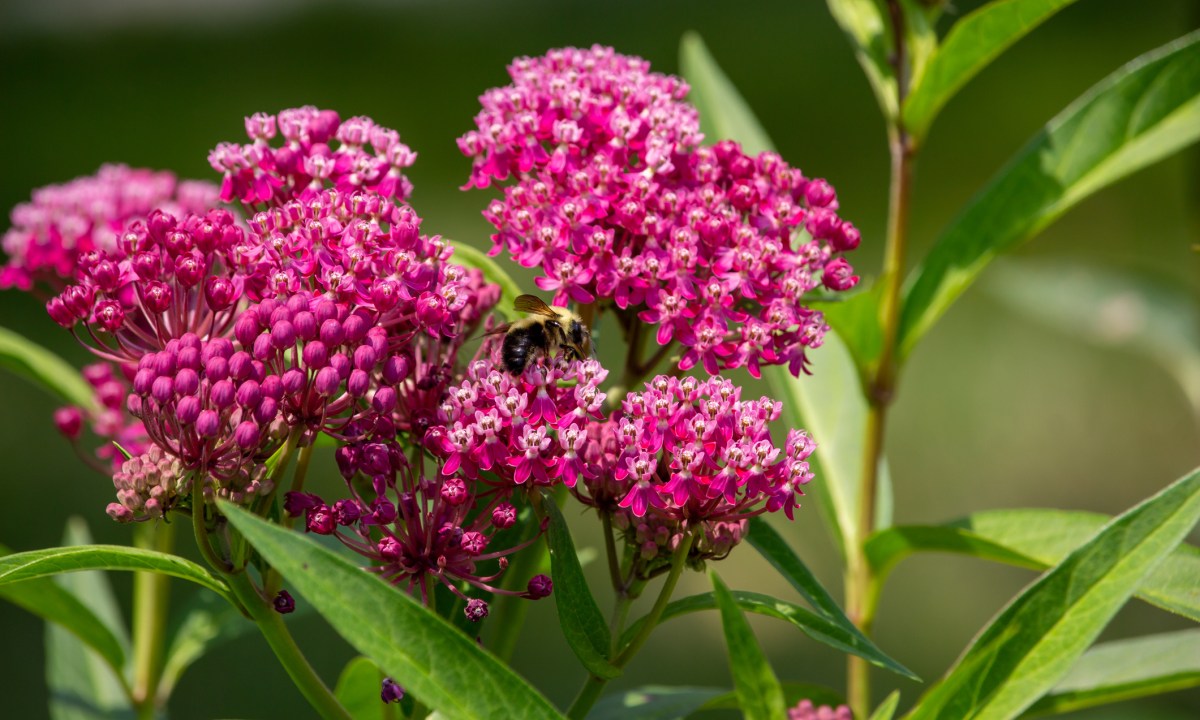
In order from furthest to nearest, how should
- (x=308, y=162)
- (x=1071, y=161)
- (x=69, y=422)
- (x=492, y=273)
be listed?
(x=69, y=422), (x=1071, y=161), (x=492, y=273), (x=308, y=162)

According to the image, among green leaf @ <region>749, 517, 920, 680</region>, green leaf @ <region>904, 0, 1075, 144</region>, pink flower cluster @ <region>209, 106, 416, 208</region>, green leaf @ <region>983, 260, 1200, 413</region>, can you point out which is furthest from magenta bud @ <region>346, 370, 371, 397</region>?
green leaf @ <region>983, 260, 1200, 413</region>

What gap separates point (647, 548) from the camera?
0.99m

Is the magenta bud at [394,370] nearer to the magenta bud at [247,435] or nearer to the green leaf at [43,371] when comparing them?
the magenta bud at [247,435]

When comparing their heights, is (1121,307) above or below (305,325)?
below

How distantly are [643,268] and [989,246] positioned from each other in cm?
49

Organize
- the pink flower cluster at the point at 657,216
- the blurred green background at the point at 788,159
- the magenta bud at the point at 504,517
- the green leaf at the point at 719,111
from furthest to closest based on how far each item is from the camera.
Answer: the blurred green background at the point at 788,159, the green leaf at the point at 719,111, the pink flower cluster at the point at 657,216, the magenta bud at the point at 504,517

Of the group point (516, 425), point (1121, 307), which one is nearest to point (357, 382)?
point (516, 425)

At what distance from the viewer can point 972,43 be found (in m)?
1.29

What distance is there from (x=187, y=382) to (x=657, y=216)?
1.39 feet

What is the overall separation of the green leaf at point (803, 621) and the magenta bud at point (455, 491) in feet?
0.54

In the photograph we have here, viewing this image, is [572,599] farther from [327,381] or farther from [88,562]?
[88,562]

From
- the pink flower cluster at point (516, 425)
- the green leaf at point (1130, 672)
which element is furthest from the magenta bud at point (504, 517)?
the green leaf at point (1130, 672)

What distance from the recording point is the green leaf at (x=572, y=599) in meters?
0.93

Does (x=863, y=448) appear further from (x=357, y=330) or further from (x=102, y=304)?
(x=102, y=304)
